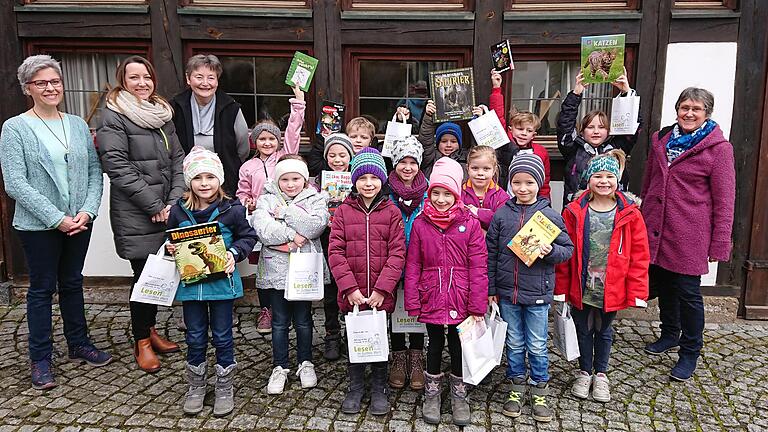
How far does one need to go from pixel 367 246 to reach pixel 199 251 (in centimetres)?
102

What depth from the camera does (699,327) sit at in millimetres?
4191

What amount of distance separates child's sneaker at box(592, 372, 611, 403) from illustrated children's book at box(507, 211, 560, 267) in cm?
109

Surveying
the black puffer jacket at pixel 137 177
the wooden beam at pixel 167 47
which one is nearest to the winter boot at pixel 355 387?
the black puffer jacket at pixel 137 177

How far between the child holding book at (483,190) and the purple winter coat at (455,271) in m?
0.40

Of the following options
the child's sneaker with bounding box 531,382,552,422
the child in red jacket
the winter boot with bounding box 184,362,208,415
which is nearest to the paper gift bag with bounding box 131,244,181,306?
the winter boot with bounding box 184,362,208,415

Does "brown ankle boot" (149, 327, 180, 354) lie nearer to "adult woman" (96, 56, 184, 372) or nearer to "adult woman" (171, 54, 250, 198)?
"adult woman" (96, 56, 184, 372)

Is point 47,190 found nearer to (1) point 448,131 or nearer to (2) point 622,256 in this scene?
(1) point 448,131

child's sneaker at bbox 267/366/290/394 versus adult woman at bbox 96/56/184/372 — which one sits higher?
adult woman at bbox 96/56/184/372

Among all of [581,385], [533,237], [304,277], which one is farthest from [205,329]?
[581,385]

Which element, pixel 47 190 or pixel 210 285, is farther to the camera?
pixel 47 190

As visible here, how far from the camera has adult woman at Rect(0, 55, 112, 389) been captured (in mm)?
3770

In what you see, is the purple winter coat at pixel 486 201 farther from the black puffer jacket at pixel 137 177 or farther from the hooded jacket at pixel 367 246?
the black puffer jacket at pixel 137 177

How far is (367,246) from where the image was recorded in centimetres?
360

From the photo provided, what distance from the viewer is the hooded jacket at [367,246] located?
3566 millimetres
